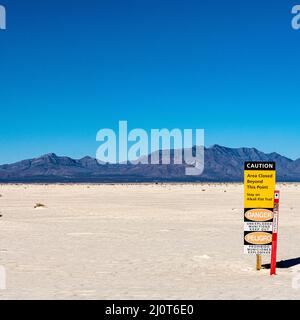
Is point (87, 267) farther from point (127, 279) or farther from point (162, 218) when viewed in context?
point (162, 218)

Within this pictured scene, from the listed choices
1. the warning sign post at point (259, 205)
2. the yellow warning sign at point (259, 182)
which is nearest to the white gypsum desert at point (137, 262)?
the warning sign post at point (259, 205)

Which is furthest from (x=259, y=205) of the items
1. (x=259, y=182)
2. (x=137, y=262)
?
(x=137, y=262)

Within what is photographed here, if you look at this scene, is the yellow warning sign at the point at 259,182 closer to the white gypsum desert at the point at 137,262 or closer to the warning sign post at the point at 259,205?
the warning sign post at the point at 259,205

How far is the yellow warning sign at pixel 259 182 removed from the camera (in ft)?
38.7

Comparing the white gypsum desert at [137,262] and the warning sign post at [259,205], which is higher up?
the warning sign post at [259,205]

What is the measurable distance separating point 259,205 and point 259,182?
0.50 meters

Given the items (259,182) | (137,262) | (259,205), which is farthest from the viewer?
(137,262)

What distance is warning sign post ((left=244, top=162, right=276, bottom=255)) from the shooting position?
11.8 metres

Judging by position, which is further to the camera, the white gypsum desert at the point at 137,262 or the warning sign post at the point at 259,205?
the warning sign post at the point at 259,205

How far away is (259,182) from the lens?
38.9 ft

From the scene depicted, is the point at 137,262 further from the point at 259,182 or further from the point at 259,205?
the point at 259,182

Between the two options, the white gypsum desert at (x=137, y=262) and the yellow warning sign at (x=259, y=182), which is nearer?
the white gypsum desert at (x=137, y=262)

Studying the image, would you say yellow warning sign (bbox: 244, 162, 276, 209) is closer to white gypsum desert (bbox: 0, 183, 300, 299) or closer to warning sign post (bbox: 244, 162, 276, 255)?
warning sign post (bbox: 244, 162, 276, 255)

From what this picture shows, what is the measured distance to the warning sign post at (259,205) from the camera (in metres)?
11.8
